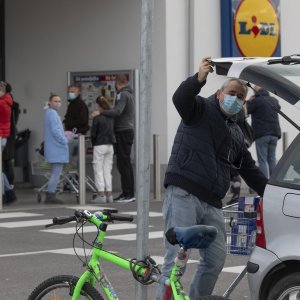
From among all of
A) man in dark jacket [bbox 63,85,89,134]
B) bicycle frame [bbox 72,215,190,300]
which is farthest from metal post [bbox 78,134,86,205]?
bicycle frame [bbox 72,215,190,300]

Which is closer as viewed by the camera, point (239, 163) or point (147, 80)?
point (147, 80)

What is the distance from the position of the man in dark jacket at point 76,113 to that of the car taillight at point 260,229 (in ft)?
42.5

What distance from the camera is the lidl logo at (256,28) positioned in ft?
65.6

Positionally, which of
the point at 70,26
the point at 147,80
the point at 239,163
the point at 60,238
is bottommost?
the point at 60,238

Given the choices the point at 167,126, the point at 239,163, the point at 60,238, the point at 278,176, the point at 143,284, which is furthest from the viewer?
the point at 167,126

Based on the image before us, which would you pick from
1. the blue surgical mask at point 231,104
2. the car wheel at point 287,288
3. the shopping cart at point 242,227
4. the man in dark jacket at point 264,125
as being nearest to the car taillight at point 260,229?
the shopping cart at point 242,227

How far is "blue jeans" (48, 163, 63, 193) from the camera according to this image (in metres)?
16.6

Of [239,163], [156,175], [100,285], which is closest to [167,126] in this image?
[156,175]

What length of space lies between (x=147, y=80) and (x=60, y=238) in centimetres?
719

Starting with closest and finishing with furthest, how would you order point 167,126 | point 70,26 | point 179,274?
point 179,274, point 167,126, point 70,26

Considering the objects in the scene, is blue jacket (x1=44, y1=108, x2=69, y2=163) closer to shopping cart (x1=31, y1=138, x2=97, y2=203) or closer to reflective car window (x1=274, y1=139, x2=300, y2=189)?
shopping cart (x1=31, y1=138, x2=97, y2=203)

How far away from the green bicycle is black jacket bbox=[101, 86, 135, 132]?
11057 millimetres

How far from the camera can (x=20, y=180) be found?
21281 millimetres

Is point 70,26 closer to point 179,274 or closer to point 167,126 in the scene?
point 167,126
